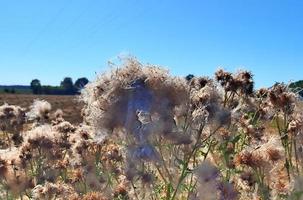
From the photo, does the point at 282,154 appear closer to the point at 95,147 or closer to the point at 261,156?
the point at 261,156

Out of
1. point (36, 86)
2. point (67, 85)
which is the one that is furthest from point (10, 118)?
point (67, 85)

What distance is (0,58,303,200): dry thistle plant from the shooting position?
4.35 metres

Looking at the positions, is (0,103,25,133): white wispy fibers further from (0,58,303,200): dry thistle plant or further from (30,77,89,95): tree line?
(30,77,89,95): tree line

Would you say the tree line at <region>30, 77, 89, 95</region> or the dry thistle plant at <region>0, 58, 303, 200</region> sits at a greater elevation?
the tree line at <region>30, 77, 89, 95</region>

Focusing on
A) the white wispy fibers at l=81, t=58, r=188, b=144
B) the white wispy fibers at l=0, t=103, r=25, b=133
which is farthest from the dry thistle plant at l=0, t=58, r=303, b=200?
the white wispy fibers at l=0, t=103, r=25, b=133

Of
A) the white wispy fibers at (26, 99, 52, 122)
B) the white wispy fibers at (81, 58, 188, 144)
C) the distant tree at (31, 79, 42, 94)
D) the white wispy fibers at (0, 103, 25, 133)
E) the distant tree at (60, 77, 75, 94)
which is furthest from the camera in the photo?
the distant tree at (60, 77, 75, 94)

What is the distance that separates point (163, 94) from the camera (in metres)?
4.38

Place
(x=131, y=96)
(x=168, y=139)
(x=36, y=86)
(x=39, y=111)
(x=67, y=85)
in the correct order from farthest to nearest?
(x=67, y=85), (x=36, y=86), (x=39, y=111), (x=168, y=139), (x=131, y=96)

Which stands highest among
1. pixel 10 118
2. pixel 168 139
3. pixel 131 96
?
pixel 10 118

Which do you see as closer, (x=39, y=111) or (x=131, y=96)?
(x=131, y=96)

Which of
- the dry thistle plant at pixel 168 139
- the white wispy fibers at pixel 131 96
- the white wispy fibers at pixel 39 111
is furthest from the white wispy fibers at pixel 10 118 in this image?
the white wispy fibers at pixel 131 96

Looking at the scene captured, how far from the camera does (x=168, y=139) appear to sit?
4656 mm

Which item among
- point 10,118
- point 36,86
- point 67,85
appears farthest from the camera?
point 67,85

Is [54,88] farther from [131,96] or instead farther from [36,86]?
[131,96]
